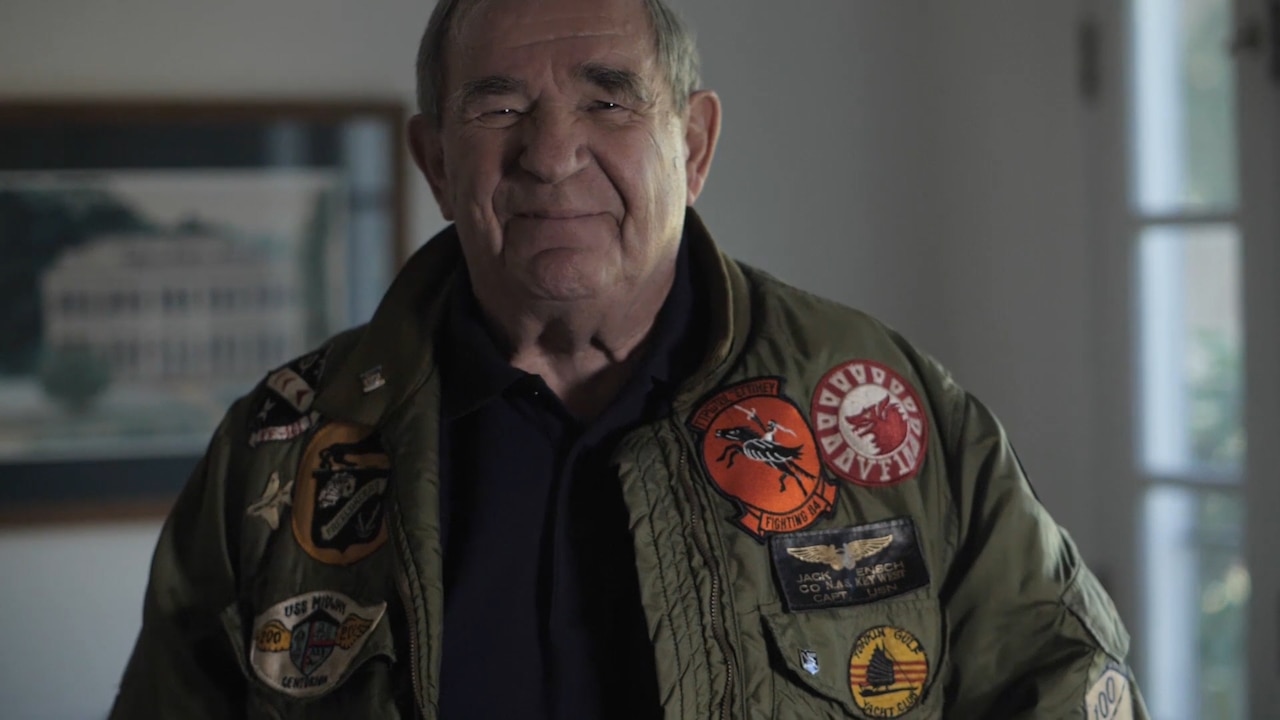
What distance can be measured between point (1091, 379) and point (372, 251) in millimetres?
1308

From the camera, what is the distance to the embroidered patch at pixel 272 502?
1.19 metres

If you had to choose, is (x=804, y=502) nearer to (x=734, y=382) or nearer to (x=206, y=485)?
(x=734, y=382)

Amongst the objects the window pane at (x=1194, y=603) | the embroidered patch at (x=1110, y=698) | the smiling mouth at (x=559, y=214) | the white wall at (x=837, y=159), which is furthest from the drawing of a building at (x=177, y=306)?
the embroidered patch at (x=1110, y=698)

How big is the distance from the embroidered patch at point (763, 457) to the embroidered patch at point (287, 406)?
367mm

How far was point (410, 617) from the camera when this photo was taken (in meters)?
1.09

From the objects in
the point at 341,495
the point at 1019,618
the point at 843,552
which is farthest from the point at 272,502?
the point at 1019,618

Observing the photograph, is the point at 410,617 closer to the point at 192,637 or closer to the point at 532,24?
the point at 192,637

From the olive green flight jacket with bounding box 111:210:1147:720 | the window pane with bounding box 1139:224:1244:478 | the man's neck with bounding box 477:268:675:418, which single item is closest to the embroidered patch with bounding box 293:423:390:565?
the olive green flight jacket with bounding box 111:210:1147:720

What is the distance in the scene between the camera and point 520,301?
121 cm

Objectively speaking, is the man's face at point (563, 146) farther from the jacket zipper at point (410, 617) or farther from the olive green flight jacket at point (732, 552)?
the jacket zipper at point (410, 617)

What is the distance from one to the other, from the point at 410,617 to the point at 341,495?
0.16m

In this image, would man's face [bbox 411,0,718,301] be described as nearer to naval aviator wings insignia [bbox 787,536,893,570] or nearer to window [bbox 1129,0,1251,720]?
naval aviator wings insignia [bbox 787,536,893,570]

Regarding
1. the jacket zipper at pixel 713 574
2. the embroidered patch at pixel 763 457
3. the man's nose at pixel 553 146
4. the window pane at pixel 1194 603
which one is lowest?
the window pane at pixel 1194 603

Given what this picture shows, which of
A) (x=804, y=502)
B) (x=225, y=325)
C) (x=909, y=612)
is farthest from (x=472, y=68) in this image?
(x=225, y=325)
